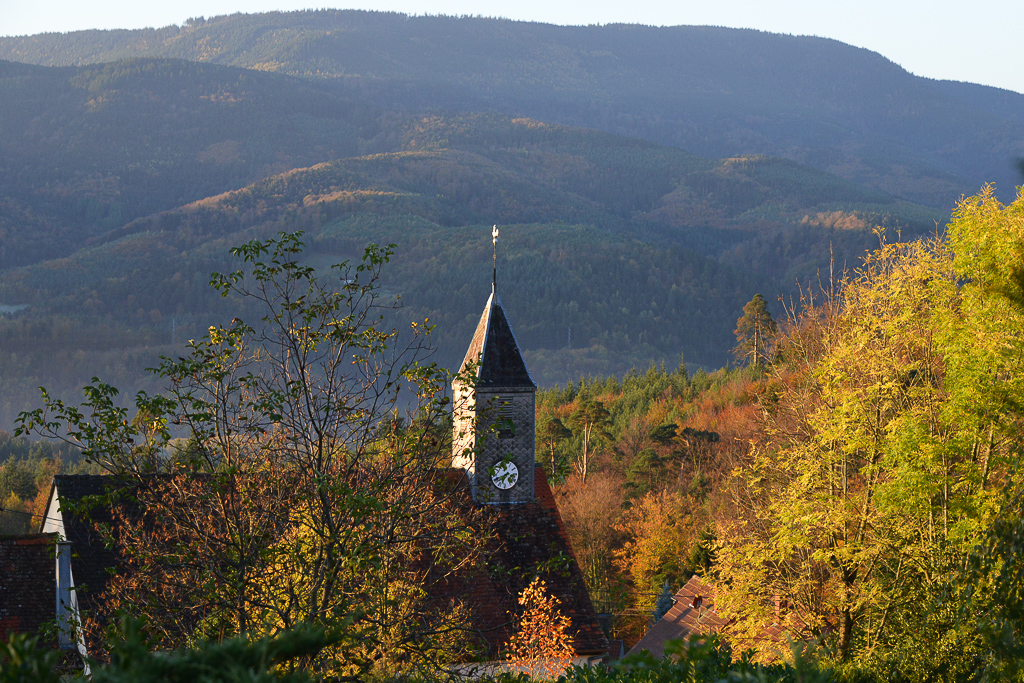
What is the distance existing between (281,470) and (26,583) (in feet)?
49.8

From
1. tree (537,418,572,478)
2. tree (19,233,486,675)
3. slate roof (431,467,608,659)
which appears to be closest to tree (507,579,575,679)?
slate roof (431,467,608,659)

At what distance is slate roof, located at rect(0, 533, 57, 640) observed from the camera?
76.8 ft

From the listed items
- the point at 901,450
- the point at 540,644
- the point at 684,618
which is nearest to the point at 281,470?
the point at 540,644

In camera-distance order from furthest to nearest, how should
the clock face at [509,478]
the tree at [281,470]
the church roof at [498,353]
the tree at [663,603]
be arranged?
the tree at [663,603] < the church roof at [498,353] < the clock face at [509,478] < the tree at [281,470]

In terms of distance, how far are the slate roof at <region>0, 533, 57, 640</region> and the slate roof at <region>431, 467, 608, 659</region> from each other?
994 centimetres

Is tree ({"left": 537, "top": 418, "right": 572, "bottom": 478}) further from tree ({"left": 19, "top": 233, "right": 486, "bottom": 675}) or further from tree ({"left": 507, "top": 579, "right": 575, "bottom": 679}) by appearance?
tree ({"left": 19, "top": 233, "right": 486, "bottom": 675})

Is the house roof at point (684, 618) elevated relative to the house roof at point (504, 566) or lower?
lower

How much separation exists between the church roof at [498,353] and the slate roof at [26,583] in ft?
43.7

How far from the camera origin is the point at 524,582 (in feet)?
88.1

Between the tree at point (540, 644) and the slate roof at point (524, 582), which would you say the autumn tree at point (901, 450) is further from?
the tree at point (540, 644)

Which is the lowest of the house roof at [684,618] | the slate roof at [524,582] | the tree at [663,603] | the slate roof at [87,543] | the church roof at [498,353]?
the tree at [663,603]

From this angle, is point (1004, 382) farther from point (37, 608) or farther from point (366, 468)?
point (37, 608)

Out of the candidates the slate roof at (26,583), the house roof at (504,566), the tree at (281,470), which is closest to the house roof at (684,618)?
the house roof at (504,566)

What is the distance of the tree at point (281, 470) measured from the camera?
11.3 meters
